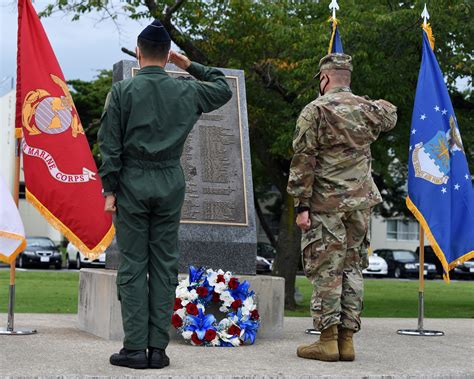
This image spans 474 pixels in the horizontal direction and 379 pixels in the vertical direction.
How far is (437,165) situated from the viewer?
9.02 meters

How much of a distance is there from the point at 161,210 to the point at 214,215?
249 cm

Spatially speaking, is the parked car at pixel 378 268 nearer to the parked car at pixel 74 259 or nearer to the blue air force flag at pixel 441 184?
the parked car at pixel 74 259

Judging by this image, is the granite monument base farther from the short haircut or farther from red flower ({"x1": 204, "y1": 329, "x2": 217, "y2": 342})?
the short haircut

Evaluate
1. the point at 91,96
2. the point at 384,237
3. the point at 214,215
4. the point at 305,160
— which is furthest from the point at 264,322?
the point at 384,237

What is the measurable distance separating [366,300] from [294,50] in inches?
292

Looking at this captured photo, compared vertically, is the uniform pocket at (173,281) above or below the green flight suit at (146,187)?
below

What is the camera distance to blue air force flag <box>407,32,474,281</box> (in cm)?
895

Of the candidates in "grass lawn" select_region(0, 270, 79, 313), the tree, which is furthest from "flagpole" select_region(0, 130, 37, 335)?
the tree

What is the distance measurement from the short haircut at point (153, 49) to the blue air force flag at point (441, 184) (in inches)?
154

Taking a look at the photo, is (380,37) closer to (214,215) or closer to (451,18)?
(451,18)

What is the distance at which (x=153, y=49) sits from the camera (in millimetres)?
5859

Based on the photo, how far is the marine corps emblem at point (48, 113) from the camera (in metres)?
7.95

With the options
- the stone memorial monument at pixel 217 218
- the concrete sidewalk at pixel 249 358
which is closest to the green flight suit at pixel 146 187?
the concrete sidewalk at pixel 249 358

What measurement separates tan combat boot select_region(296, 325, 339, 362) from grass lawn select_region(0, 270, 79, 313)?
8.87 meters
